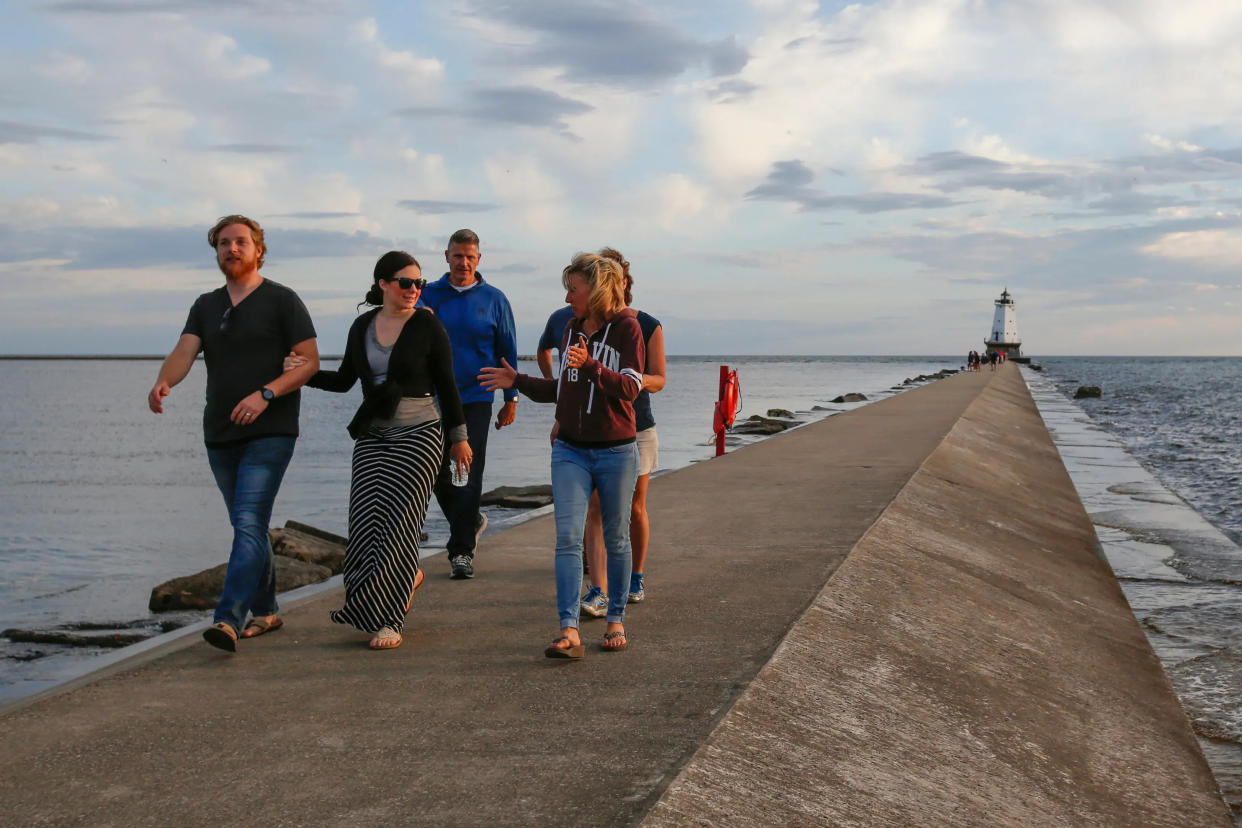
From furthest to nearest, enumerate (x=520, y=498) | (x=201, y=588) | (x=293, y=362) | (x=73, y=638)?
(x=520, y=498) → (x=201, y=588) → (x=73, y=638) → (x=293, y=362)

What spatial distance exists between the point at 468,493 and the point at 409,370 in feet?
5.80

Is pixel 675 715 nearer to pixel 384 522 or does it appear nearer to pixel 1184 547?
pixel 384 522

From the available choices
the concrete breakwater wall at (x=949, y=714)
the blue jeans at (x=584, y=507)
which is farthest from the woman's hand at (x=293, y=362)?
the concrete breakwater wall at (x=949, y=714)

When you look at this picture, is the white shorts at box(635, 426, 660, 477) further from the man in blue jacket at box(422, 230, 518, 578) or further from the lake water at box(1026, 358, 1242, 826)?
the lake water at box(1026, 358, 1242, 826)

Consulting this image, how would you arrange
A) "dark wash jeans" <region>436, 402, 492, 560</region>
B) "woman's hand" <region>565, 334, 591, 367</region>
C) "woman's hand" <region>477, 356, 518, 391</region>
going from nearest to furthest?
1. "woman's hand" <region>565, 334, 591, 367</region>
2. "woman's hand" <region>477, 356, 518, 391</region>
3. "dark wash jeans" <region>436, 402, 492, 560</region>

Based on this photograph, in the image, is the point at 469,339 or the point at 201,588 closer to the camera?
the point at 469,339

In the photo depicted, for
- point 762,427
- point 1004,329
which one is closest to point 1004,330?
point 1004,329

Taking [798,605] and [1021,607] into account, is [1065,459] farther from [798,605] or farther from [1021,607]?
[798,605]

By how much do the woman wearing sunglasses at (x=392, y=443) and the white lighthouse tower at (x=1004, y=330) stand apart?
430 feet

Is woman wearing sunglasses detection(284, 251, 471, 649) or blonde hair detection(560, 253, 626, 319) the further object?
woman wearing sunglasses detection(284, 251, 471, 649)

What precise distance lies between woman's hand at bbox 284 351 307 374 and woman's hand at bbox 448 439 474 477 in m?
0.80

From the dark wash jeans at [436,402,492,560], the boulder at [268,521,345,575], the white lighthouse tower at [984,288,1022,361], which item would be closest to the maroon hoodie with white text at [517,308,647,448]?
the dark wash jeans at [436,402,492,560]

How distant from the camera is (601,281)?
15.2 feet

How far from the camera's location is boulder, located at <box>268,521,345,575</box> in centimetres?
995
